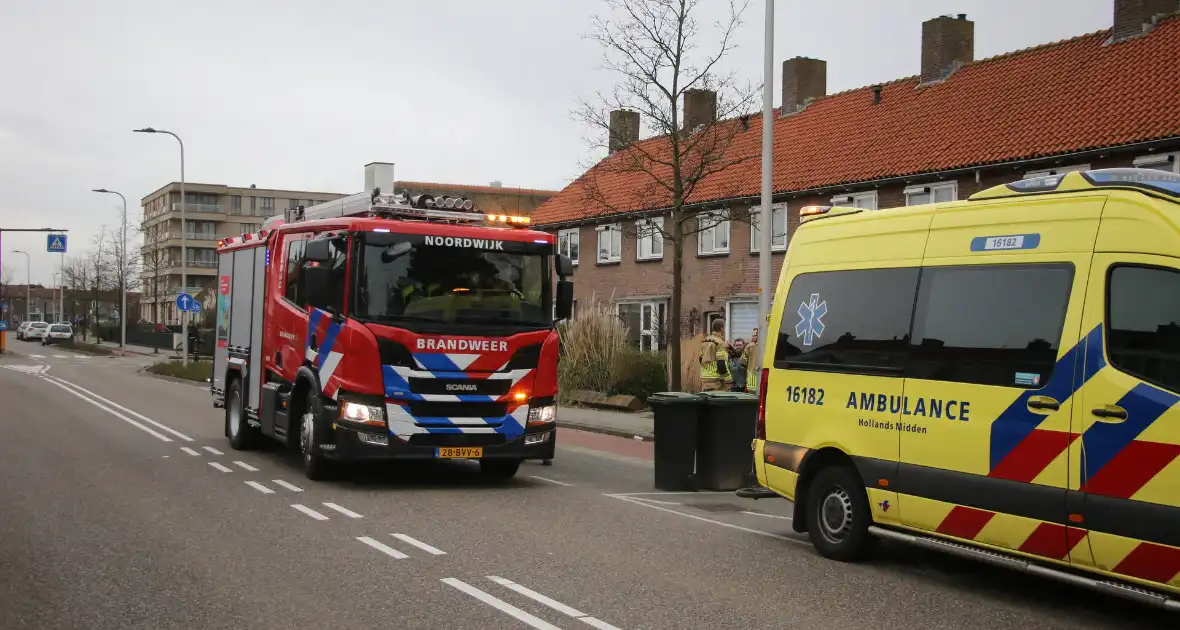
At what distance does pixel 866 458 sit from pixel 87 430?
14.6 meters

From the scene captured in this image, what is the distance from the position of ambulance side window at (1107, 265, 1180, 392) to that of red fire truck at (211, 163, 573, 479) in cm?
698

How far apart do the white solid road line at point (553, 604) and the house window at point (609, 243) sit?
1277 inches

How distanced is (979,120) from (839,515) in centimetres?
2265

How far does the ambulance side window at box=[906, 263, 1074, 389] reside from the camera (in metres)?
7.21

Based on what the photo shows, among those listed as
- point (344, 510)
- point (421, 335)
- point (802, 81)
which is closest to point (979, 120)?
point (802, 81)

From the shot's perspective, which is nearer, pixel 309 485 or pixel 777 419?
pixel 777 419

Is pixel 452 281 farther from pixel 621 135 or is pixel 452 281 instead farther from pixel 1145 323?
pixel 621 135

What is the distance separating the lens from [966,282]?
7910 mm

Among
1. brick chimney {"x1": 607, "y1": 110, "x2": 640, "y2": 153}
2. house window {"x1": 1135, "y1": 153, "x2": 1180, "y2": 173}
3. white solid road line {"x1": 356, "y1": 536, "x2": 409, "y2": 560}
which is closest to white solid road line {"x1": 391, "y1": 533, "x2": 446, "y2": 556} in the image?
white solid road line {"x1": 356, "y1": 536, "x2": 409, "y2": 560}

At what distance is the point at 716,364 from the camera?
725 inches

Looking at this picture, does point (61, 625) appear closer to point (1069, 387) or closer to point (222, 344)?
point (1069, 387)

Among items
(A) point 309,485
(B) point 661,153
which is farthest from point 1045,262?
(B) point 661,153

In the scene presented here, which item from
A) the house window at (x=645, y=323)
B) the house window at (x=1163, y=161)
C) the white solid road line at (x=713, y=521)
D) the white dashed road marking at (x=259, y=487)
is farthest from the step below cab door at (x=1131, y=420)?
the house window at (x=645, y=323)

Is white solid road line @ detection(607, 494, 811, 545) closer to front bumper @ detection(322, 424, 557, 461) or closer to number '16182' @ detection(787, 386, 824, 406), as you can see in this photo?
number '16182' @ detection(787, 386, 824, 406)
